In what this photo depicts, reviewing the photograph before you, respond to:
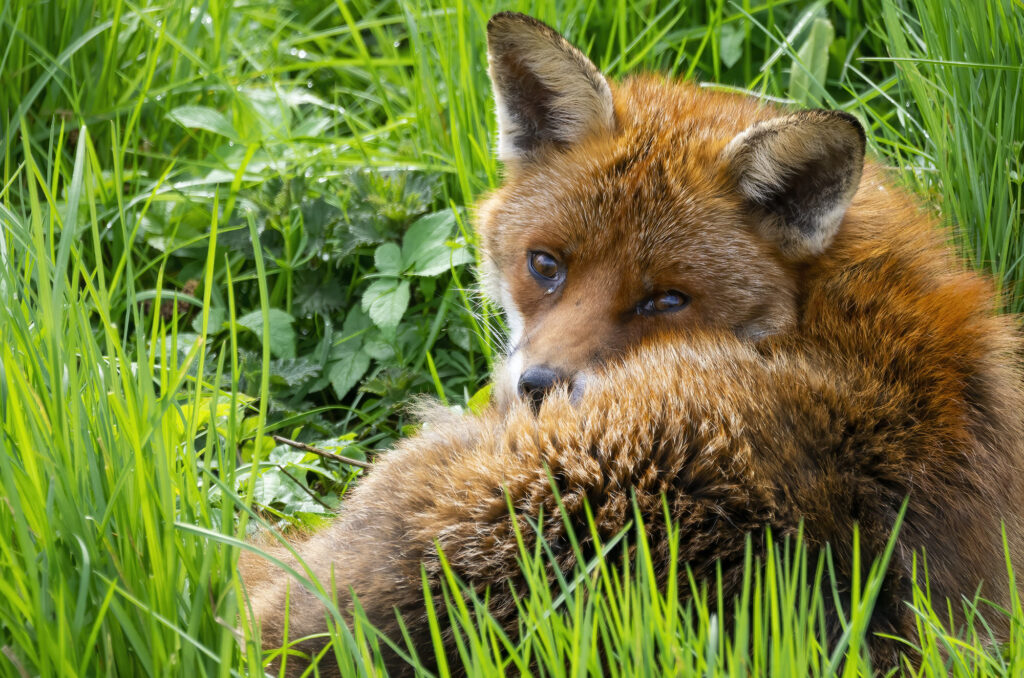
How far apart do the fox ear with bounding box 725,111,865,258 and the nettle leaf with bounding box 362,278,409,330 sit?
158cm

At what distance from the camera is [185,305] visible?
4.89 metres

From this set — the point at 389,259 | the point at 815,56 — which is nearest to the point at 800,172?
the point at 815,56

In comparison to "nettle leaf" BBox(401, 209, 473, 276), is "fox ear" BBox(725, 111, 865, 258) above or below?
above

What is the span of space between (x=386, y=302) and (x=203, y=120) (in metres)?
1.47

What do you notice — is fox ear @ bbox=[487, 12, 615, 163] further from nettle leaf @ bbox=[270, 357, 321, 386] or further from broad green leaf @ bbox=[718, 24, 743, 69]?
broad green leaf @ bbox=[718, 24, 743, 69]

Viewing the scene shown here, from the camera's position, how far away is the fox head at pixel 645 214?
11.6ft

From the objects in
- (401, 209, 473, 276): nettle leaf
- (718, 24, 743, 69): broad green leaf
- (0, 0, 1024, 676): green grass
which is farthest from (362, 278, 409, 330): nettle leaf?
(718, 24, 743, 69): broad green leaf

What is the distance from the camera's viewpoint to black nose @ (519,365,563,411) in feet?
10.9

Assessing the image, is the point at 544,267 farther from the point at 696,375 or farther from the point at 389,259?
the point at 696,375

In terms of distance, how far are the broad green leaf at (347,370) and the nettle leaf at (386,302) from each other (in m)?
0.19

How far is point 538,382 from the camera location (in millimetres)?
3336

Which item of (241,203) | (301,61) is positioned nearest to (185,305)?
(241,203)

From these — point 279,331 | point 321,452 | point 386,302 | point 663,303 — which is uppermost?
point 663,303

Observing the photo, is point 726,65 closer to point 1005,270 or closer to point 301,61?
point 1005,270
